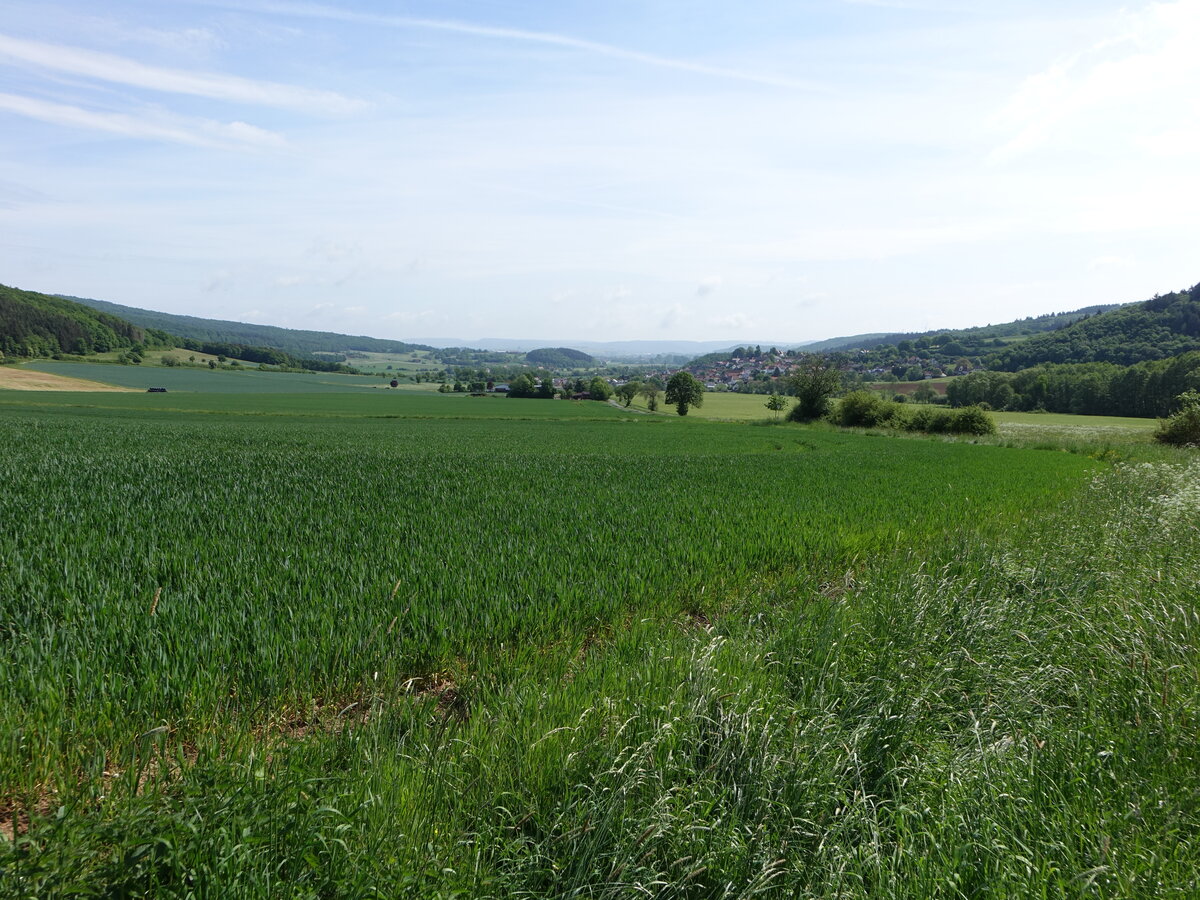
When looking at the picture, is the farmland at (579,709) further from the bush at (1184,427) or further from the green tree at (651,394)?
the green tree at (651,394)

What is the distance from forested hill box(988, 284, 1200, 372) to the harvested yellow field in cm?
15554

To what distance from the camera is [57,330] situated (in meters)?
122

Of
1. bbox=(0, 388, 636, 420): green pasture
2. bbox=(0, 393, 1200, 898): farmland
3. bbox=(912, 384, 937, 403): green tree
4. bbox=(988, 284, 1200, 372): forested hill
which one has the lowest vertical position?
bbox=(0, 393, 1200, 898): farmland

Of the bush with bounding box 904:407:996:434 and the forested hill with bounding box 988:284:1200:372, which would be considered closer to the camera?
the bush with bounding box 904:407:996:434

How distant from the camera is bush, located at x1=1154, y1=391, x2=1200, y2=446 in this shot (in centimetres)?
3672

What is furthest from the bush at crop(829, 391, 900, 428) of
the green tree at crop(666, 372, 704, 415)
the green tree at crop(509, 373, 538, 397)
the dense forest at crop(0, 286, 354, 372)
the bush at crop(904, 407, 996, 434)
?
the dense forest at crop(0, 286, 354, 372)

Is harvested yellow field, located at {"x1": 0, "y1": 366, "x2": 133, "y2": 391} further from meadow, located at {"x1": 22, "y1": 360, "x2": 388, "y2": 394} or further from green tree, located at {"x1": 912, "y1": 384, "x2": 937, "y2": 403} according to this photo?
green tree, located at {"x1": 912, "y1": 384, "x2": 937, "y2": 403}

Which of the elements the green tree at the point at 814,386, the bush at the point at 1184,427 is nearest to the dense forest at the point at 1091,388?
the green tree at the point at 814,386

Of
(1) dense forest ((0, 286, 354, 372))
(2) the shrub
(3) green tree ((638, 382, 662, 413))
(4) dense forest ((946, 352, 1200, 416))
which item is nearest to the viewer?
(2) the shrub

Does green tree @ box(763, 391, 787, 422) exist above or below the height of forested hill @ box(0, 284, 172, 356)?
below

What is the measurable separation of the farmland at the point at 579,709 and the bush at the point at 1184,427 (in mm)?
39484

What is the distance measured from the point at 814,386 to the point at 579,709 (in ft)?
224

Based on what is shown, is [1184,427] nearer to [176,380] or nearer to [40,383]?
[40,383]

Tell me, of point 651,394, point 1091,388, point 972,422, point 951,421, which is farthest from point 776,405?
point 1091,388
